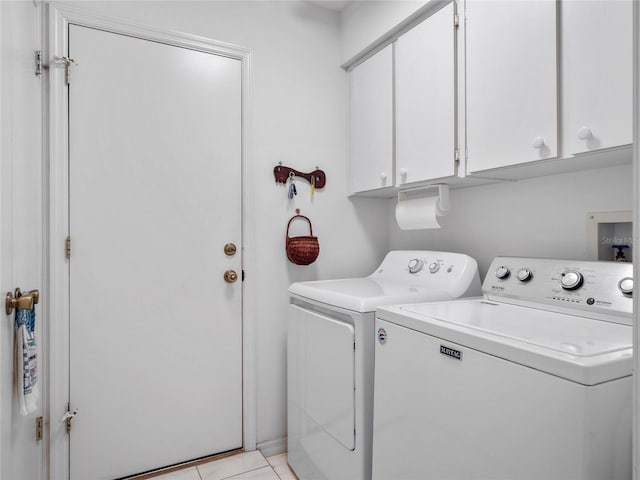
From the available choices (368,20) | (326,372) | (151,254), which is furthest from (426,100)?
(151,254)

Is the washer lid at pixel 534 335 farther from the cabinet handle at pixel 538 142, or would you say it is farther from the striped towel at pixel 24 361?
the striped towel at pixel 24 361

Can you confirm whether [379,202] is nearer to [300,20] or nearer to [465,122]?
[465,122]

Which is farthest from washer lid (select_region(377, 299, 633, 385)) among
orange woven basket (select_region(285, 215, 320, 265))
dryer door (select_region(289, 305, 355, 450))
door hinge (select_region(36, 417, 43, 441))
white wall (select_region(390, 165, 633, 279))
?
door hinge (select_region(36, 417, 43, 441))

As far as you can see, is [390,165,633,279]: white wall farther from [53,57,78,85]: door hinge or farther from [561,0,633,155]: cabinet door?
[53,57,78,85]: door hinge

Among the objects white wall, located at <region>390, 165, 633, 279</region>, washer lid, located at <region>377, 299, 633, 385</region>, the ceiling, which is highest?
the ceiling

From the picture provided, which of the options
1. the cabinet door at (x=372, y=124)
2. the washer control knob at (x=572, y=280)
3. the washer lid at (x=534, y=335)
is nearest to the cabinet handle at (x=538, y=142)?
the washer control knob at (x=572, y=280)

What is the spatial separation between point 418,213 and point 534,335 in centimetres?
104

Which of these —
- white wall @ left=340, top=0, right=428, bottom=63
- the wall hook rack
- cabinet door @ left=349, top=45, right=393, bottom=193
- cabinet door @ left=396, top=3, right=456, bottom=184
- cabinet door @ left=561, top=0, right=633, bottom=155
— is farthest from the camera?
the wall hook rack

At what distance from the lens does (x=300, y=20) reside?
2.18 m

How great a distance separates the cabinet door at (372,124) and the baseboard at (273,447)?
1475 millimetres

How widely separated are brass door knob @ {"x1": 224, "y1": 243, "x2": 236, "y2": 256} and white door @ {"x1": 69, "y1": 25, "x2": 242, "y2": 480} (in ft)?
0.08

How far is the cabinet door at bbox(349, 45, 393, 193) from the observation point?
197cm

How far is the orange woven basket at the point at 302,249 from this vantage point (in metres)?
2.04

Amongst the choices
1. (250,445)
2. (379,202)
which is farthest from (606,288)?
(250,445)
